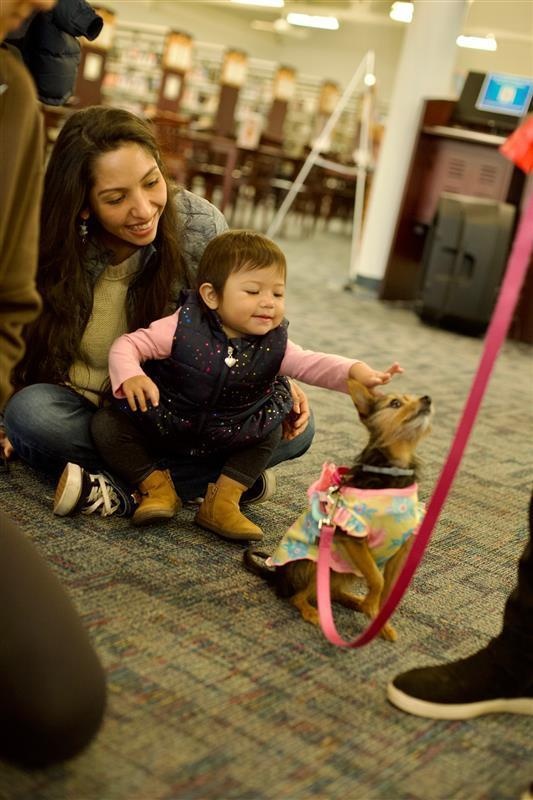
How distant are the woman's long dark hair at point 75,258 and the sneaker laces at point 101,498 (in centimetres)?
25

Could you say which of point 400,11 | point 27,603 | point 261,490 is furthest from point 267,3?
point 27,603

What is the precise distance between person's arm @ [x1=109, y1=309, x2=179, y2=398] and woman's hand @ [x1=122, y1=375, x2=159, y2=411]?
0.03 meters

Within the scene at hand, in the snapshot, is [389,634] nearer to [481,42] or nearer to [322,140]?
[322,140]

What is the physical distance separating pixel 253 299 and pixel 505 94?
4583mm

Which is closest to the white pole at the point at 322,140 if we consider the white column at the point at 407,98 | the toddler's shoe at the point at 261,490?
the white column at the point at 407,98

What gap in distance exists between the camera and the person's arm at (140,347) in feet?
5.70

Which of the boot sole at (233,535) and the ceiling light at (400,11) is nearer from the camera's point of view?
the boot sole at (233,535)

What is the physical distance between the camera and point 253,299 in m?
1.72

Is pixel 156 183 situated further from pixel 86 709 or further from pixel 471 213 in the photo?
pixel 471 213

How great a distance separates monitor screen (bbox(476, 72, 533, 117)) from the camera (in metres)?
5.68

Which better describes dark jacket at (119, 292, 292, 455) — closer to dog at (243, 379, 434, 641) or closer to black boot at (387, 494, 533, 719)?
dog at (243, 379, 434, 641)

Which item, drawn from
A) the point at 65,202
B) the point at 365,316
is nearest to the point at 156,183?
the point at 65,202

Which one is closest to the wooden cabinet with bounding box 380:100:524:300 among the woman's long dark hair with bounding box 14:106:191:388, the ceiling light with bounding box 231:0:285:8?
the woman's long dark hair with bounding box 14:106:191:388

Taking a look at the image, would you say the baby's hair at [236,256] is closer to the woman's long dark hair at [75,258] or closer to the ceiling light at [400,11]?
the woman's long dark hair at [75,258]
